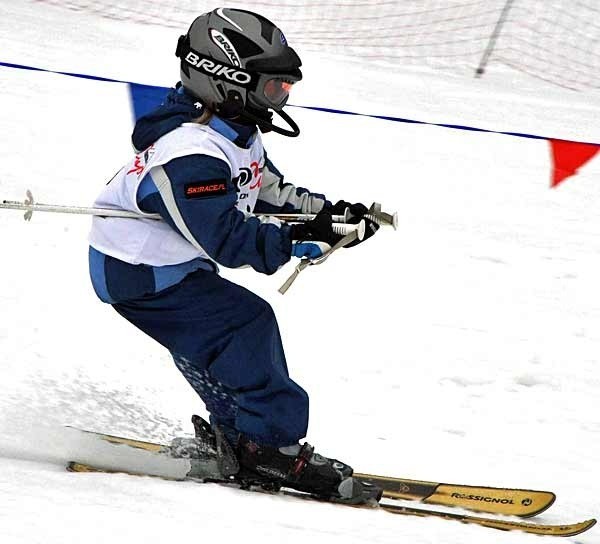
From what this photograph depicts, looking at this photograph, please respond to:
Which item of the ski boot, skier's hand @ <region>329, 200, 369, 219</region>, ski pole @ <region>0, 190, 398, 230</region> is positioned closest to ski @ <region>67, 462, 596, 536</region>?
the ski boot

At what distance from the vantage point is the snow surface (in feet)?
10.6

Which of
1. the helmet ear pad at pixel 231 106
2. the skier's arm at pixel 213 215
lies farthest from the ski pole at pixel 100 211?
the helmet ear pad at pixel 231 106

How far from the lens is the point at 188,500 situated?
315 cm

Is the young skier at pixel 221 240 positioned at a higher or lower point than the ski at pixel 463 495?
higher

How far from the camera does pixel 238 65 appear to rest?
3.34 metres

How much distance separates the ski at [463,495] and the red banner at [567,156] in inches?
59.0

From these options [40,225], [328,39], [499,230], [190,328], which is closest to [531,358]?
[499,230]

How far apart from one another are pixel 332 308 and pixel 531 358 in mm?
1061

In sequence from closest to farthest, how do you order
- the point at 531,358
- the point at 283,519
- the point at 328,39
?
the point at 283,519, the point at 531,358, the point at 328,39

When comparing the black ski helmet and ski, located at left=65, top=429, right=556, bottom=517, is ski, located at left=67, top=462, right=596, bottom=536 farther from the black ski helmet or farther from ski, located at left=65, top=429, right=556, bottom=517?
the black ski helmet

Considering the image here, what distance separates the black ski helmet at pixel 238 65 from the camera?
3.35 metres

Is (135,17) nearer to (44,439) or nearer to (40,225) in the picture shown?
(40,225)

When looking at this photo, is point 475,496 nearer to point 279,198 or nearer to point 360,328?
point 279,198

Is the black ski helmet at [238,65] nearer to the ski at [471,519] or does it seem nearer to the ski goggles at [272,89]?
the ski goggles at [272,89]
